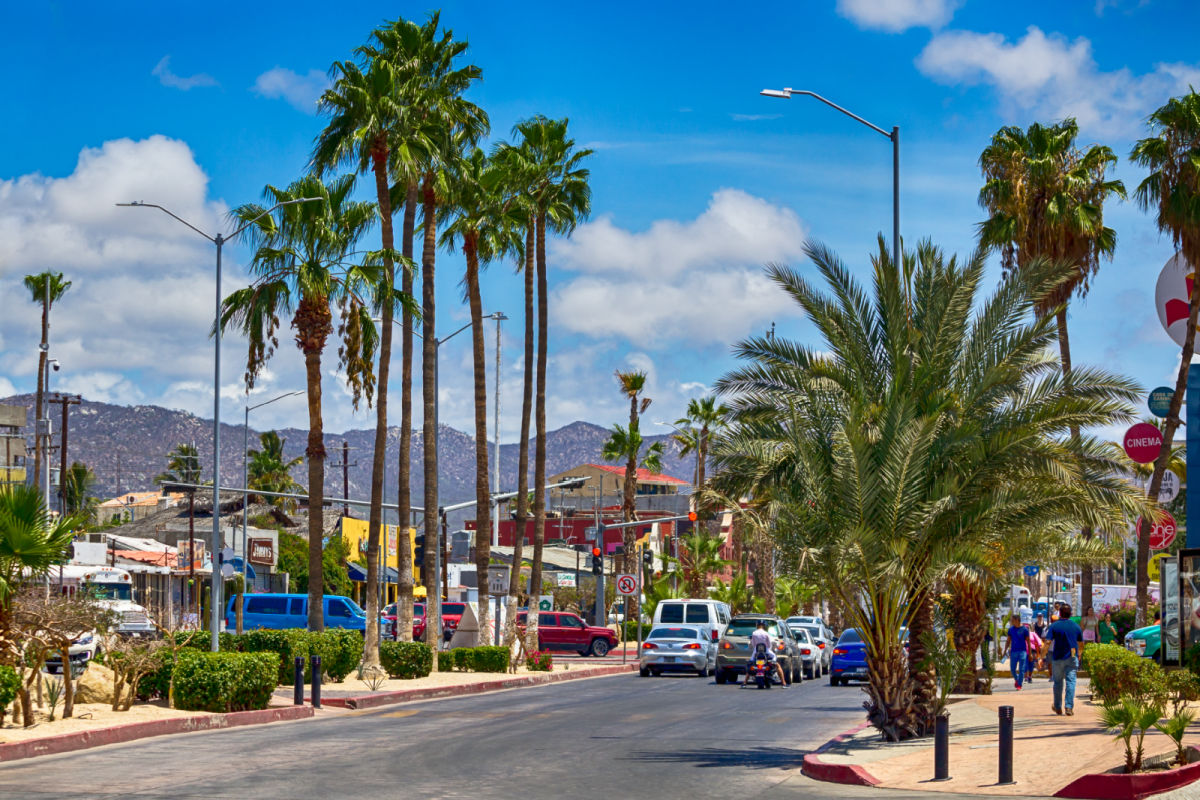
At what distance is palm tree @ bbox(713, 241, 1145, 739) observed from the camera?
1872cm

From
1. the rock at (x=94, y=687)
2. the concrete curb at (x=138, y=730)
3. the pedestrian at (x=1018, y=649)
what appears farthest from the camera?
the pedestrian at (x=1018, y=649)

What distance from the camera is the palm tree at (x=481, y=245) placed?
3972 cm

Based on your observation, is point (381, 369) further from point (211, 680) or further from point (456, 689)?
point (211, 680)

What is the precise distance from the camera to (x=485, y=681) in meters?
32.9

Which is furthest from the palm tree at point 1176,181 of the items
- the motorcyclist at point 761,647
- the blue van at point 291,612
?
the blue van at point 291,612

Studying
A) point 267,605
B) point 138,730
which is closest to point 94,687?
point 138,730

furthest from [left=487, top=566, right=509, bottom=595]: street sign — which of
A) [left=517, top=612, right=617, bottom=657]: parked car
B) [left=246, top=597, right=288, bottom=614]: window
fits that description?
[left=517, top=612, right=617, bottom=657]: parked car

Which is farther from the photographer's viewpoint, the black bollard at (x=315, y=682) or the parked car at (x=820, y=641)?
the parked car at (x=820, y=641)

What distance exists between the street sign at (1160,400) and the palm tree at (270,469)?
73.8m

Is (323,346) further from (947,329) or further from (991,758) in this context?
(991,758)

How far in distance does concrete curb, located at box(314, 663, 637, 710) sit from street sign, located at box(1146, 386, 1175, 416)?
1610 centimetres

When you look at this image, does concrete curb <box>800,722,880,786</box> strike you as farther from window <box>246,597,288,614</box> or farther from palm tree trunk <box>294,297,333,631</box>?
window <box>246,597,288,614</box>

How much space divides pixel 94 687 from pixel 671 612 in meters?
24.3

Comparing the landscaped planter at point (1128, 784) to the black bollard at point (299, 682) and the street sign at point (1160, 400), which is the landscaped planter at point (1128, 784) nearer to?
the black bollard at point (299, 682)
